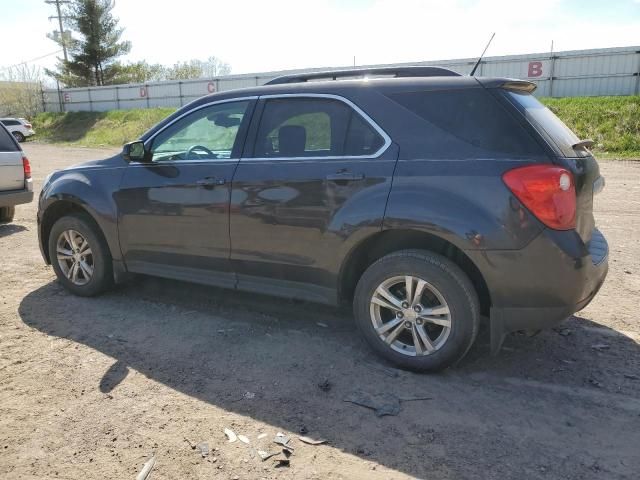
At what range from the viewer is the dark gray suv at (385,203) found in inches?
123

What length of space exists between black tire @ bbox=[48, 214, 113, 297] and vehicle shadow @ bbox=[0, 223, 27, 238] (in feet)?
11.4

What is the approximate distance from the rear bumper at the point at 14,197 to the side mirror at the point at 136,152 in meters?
4.61

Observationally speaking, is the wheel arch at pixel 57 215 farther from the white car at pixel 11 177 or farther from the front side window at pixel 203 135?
the white car at pixel 11 177

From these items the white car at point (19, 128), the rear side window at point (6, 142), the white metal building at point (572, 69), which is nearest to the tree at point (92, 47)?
the white car at point (19, 128)

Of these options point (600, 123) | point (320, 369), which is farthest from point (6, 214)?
point (600, 123)

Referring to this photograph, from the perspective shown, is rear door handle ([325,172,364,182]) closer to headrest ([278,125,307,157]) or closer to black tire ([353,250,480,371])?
headrest ([278,125,307,157])

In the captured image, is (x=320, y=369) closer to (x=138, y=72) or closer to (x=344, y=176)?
(x=344, y=176)

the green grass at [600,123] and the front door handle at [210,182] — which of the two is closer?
the front door handle at [210,182]

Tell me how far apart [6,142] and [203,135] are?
18.2ft

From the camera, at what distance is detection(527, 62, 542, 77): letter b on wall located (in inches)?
901

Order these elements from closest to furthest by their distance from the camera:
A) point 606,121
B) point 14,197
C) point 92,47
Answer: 1. point 14,197
2. point 606,121
3. point 92,47

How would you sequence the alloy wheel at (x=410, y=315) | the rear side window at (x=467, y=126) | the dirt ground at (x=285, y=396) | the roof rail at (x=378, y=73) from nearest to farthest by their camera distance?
the dirt ground at (x=285, y=396) < the rear side window at (x=467, y=126) < the alloy wheel at (x=410, y=315) < the roof rail at (x=378, y=73)

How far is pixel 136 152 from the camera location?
4516 mm

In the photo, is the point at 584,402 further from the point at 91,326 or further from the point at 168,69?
the point at 168,69
